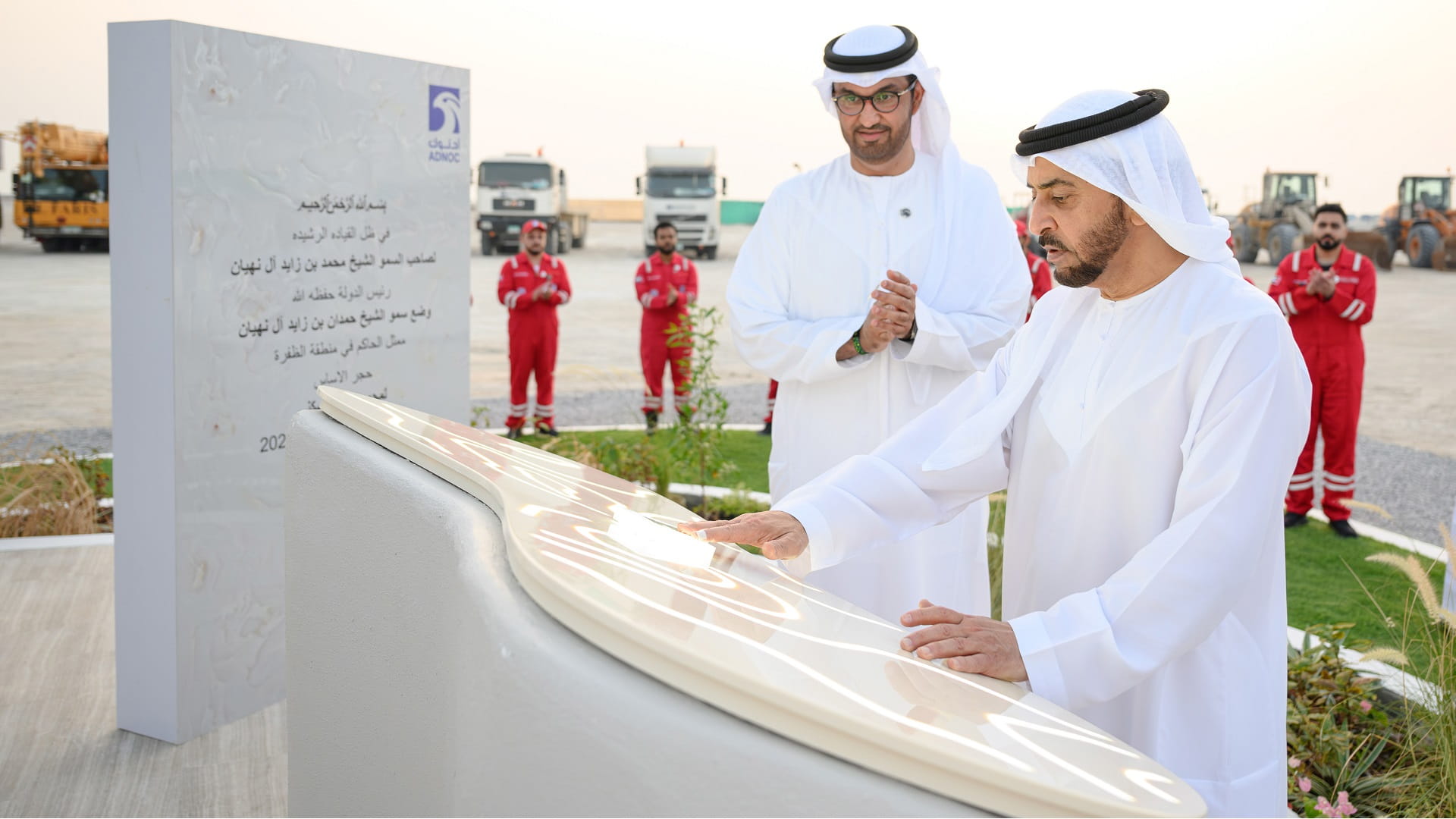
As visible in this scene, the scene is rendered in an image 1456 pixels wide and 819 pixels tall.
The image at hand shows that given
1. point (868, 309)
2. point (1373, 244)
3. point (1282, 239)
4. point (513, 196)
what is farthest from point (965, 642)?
point (1373, 244)

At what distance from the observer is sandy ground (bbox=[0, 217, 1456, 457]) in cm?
1047

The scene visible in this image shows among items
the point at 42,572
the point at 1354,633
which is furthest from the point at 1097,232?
the point at 42,572

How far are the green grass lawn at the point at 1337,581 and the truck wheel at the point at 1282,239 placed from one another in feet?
62.8

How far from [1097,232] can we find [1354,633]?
3.41 meters

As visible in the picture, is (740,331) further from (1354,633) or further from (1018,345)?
(1354,633)

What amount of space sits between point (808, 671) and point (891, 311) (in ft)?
6.76

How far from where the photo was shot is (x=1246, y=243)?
26.2 m

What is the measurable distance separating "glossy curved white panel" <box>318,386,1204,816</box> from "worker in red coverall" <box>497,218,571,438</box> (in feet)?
24.2

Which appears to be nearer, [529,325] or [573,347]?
[529,325]

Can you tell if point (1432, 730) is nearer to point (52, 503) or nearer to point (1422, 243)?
point (52, 503)

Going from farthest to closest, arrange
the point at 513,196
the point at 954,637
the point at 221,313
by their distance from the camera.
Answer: the point at 513,196
the point at 221,313
the point at 954,637

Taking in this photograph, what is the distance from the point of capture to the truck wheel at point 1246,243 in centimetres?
2592

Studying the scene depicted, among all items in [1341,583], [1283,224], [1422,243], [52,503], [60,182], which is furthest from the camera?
[1422,243]

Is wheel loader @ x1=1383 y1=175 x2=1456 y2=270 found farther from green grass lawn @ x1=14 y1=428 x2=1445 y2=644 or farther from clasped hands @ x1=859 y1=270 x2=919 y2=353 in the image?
clasped hands @ x1=859 y1=270 x2=919 y2=353
